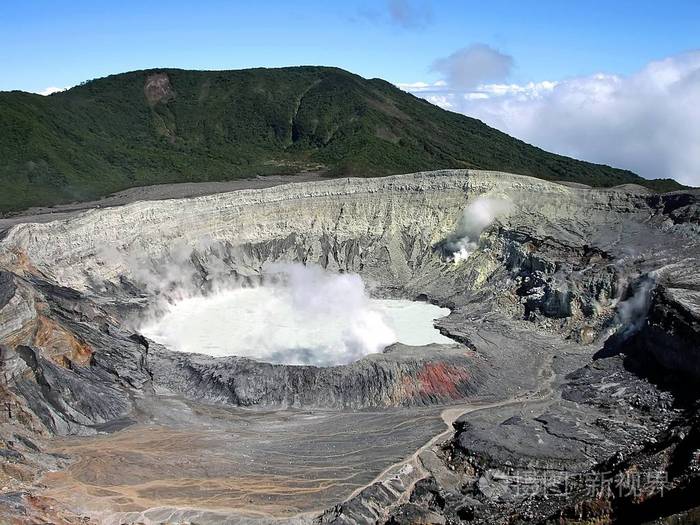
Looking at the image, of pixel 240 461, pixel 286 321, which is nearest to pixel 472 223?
pixel 286 321

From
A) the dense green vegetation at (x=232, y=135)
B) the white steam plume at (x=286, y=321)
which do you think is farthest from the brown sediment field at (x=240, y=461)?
the dense green vegetation at (x=232, y=135)

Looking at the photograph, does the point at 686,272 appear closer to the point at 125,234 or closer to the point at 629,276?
the point at 629,276

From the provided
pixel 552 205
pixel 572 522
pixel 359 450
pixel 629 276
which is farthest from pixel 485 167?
pixel 572 522

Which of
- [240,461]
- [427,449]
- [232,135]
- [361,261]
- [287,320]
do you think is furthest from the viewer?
[232,135]

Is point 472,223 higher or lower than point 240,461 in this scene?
Result: higher

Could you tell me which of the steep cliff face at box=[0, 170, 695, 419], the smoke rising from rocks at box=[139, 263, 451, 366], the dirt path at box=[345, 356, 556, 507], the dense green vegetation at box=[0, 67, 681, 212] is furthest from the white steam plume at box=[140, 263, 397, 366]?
the dense green vegetation at box=[0, 67, 681, 212]

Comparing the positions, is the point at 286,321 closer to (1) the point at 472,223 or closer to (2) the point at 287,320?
(2) the point at 287,320

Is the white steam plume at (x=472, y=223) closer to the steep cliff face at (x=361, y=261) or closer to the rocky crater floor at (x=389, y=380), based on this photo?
the rocky crater floor at (x=389, y=380)
